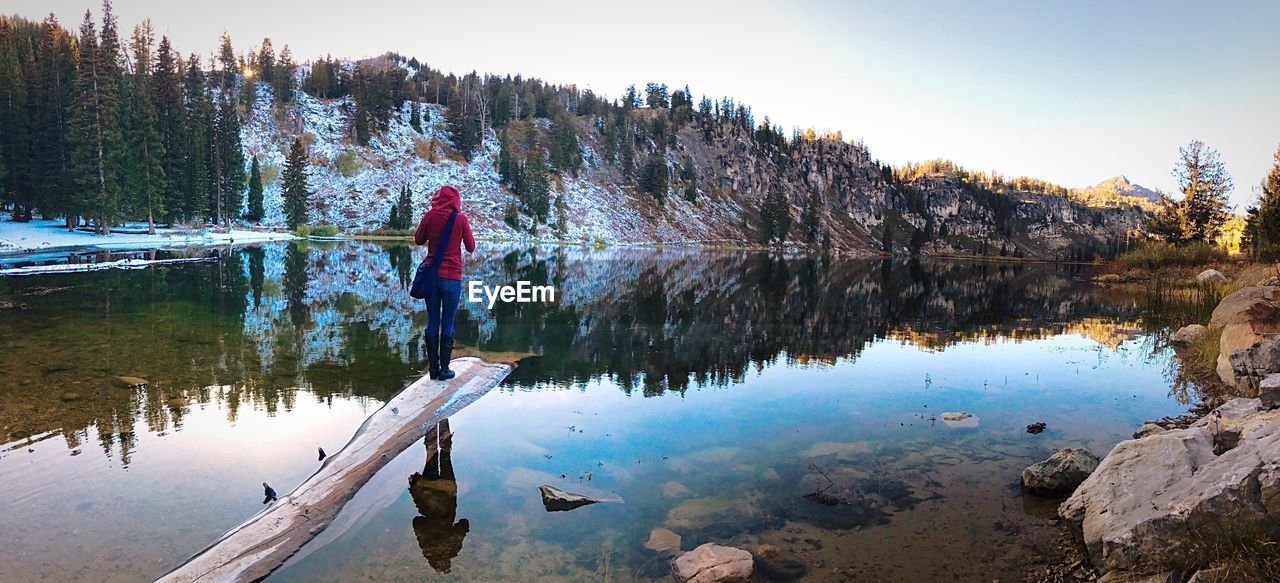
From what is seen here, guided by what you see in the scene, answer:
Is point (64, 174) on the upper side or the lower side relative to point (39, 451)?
upper

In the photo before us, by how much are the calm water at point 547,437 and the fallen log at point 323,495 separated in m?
0.25

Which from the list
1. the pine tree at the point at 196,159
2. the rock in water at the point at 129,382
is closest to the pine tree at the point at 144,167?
the pine tree at the point at 196,159

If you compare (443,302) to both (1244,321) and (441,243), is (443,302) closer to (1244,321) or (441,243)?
(441,243)

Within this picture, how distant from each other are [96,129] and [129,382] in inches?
2424

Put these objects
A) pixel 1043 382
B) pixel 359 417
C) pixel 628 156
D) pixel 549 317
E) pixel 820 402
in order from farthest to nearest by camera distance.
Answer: pixel 628 156
pixel 549 317
pixel 1043 382
pixel 820 402
pixel 359 417

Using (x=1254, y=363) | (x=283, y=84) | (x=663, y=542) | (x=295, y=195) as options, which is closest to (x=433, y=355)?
(x=663, y=542)

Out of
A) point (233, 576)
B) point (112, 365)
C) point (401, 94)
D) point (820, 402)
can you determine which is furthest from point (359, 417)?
point (401, 94)

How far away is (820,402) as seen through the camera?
1309cm

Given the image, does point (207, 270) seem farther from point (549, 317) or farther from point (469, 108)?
point (469, 108)

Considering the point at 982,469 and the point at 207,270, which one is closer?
the point at 982,469

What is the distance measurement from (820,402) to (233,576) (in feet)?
35.8

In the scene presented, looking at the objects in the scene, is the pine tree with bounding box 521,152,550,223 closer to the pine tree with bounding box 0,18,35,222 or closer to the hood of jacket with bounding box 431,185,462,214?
the pine tree with bounding box 0,18,35,222

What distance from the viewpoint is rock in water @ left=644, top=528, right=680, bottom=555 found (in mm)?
6539

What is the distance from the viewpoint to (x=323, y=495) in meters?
6.86
